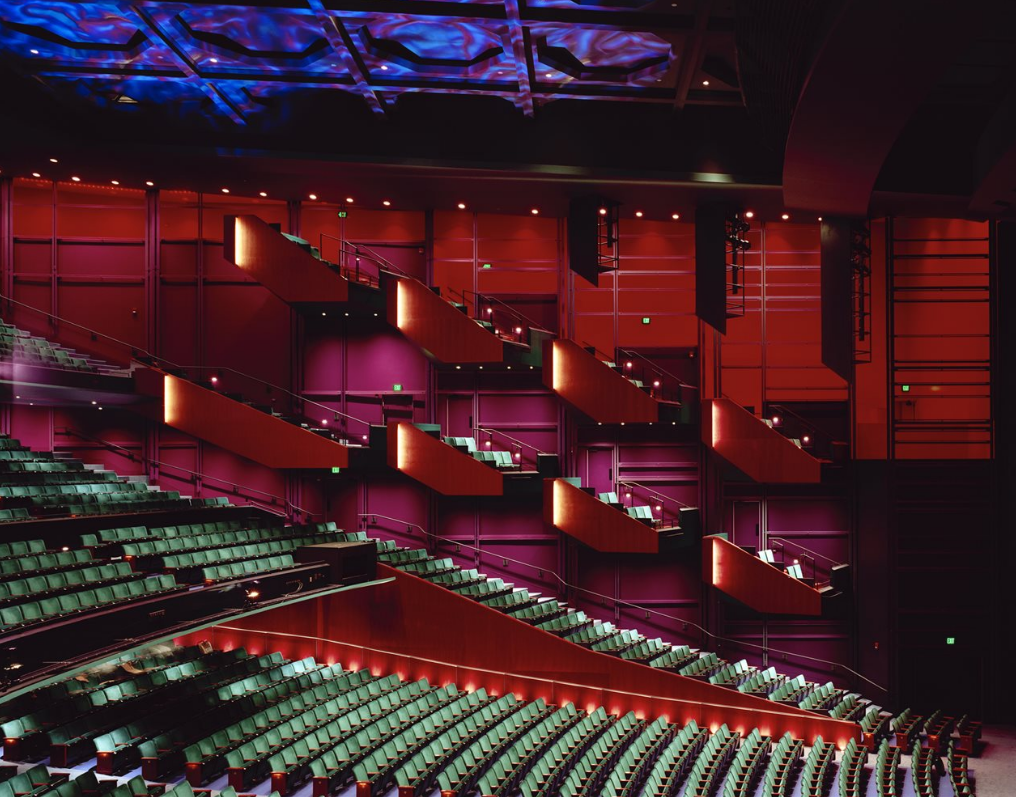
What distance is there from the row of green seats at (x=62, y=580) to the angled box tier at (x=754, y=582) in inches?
216

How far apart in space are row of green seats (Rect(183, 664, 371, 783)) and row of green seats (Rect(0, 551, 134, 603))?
127 cm

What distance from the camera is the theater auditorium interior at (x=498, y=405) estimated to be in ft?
21.3

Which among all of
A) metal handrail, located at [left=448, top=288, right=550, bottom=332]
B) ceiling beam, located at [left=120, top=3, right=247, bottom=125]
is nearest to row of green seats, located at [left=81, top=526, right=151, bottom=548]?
ceiling beam, located at [left=120, top=3, right=247, bottom=125]

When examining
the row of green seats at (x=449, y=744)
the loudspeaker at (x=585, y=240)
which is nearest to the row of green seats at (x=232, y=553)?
the row of green seats at (x=449, y=744)

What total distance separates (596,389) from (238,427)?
141 inches

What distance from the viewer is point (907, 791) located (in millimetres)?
6781

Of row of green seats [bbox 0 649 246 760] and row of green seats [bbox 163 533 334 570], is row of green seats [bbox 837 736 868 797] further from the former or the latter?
row of green seats [bbox 163 533 334 570]

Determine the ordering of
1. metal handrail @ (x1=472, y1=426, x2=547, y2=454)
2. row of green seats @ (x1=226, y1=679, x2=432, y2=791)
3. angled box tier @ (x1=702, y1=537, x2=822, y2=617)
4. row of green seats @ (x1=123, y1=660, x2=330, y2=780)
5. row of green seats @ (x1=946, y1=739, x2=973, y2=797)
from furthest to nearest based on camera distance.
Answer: metal handrail @ (x1=472, y1=426, x2=547, y2=454) → angled box tier @ (x1=702, y1=537, x2=822, y2=617) → row of green seats @ (x1=946, y1=739, x2=973, y2=797) → row of green seats @ (x1=226, y1=679, x2=432, y2=791) → row of green seats @ (x1=123, y1=660, x2=330, y2=780)

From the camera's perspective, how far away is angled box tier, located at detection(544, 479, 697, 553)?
30.5 feet

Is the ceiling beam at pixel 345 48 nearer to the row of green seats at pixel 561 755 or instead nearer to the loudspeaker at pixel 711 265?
the loudspeaker at pixel 711 265

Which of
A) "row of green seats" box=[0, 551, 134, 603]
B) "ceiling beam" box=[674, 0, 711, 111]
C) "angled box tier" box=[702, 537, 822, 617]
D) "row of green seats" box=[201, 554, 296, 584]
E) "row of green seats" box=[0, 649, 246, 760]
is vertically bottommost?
"row of green seats" box=[0, 649, 246, 760]

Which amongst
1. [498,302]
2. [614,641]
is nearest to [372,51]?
[498,302]

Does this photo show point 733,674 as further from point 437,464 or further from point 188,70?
point 188,70

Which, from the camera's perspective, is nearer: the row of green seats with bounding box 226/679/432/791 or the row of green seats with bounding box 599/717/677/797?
the row of green seats with bounding box 226/679/432/791
